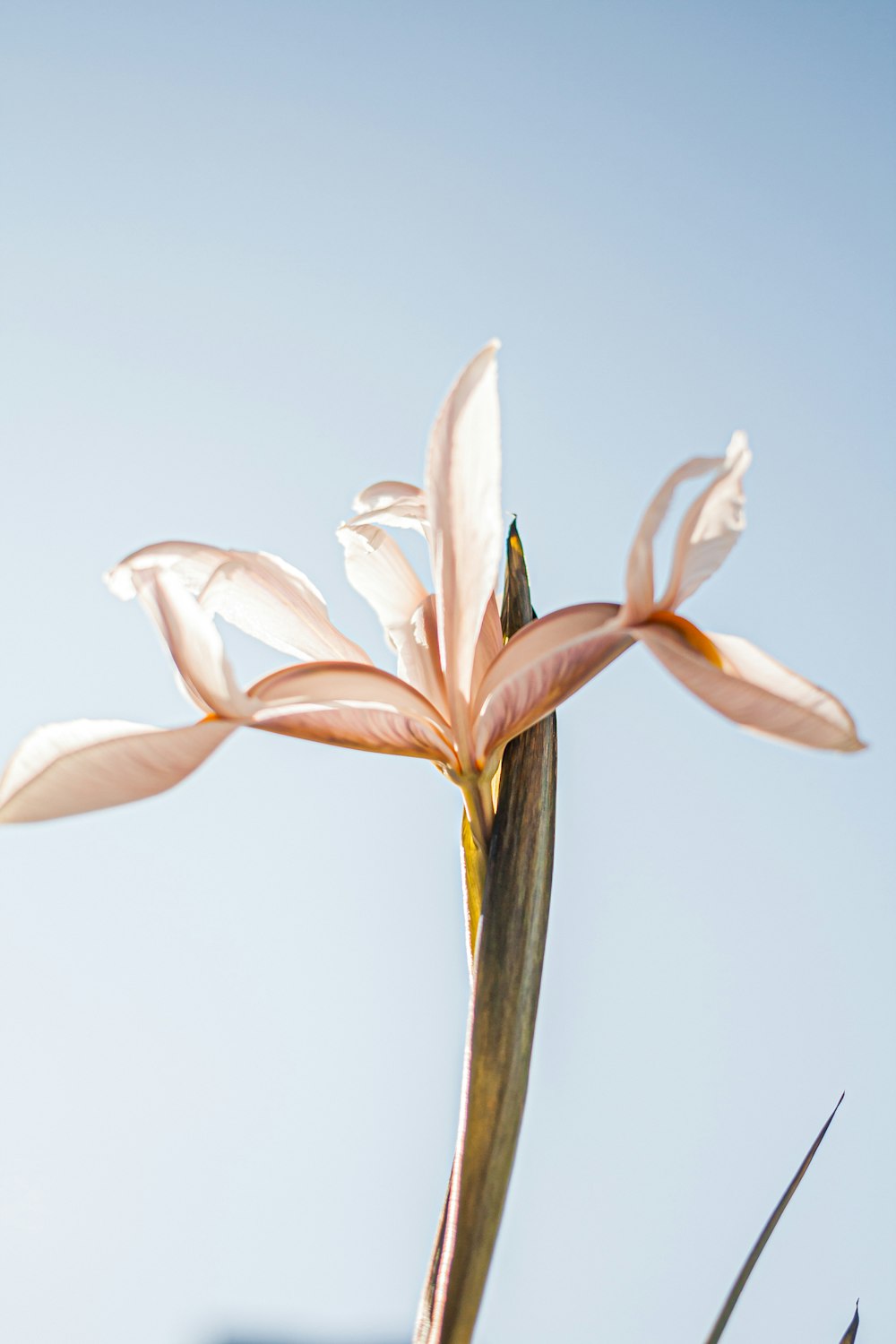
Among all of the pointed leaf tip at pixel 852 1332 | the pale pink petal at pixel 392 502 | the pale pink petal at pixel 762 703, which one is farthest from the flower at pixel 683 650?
the pointed leaf tip at pixel 852 1332

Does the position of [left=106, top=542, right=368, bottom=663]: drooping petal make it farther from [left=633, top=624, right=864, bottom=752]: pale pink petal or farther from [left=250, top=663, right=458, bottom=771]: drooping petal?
[left=633, top=624, right=864, bottom=752]: pale pink petal

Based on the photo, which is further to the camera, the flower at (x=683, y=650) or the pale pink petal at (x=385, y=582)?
the pale pink petal at (x=385, y=582)

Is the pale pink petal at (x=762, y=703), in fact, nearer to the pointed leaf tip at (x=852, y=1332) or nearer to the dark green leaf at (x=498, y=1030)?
the dark green leaf at (x=498, y=1030)

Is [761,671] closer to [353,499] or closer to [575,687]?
[575,687]

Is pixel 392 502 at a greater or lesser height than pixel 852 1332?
greater

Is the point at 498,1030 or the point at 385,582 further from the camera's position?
the point at 385,582

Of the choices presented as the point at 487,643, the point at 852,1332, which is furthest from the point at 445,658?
the point at 852,1332

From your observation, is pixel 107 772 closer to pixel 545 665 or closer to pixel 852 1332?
pixel 545 665
